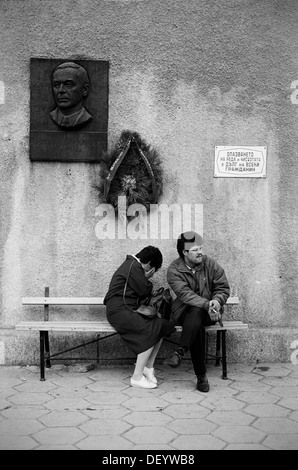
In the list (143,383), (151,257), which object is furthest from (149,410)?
(151,257)

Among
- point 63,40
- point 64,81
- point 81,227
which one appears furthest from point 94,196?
point 63,40

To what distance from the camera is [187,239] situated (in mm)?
5262

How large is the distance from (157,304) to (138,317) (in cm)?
29

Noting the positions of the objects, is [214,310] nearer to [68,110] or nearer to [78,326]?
[78,326]

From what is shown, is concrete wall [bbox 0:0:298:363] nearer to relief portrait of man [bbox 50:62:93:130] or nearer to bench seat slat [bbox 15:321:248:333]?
relief portrait of man [bbox 50:62:93:130]

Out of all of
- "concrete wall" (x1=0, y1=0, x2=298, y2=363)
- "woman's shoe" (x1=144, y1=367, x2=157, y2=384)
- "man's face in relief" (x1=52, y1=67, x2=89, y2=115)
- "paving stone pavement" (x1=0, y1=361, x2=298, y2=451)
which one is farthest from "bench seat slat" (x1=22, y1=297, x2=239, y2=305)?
"man's face in relief" (x1=52, y1=67, x2=89, y2=115)

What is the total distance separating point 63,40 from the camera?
550cm

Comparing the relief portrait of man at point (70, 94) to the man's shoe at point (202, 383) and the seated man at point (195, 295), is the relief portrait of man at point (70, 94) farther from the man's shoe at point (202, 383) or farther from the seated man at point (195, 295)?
the man's shoe at point (202, 383)

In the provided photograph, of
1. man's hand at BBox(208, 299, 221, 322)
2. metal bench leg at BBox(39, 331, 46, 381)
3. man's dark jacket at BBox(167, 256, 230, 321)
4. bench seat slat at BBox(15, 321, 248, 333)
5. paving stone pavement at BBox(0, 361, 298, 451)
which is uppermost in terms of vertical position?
man's dark jacket at BBox(167, 256, 230, 321)

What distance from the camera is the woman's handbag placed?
5062 mm

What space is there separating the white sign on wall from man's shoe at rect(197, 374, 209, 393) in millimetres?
1881

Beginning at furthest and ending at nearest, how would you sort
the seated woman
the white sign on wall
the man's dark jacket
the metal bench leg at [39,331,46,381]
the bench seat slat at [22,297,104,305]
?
the white sign on wall, the bench seat slat at [22,297,104,305], the man's dark jacket, the metal bench leg at [39,331,46,381], the seated woman

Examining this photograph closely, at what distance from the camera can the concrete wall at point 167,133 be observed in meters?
5.51

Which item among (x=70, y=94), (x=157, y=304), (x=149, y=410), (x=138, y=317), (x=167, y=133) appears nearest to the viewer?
(x=149, y=410)
